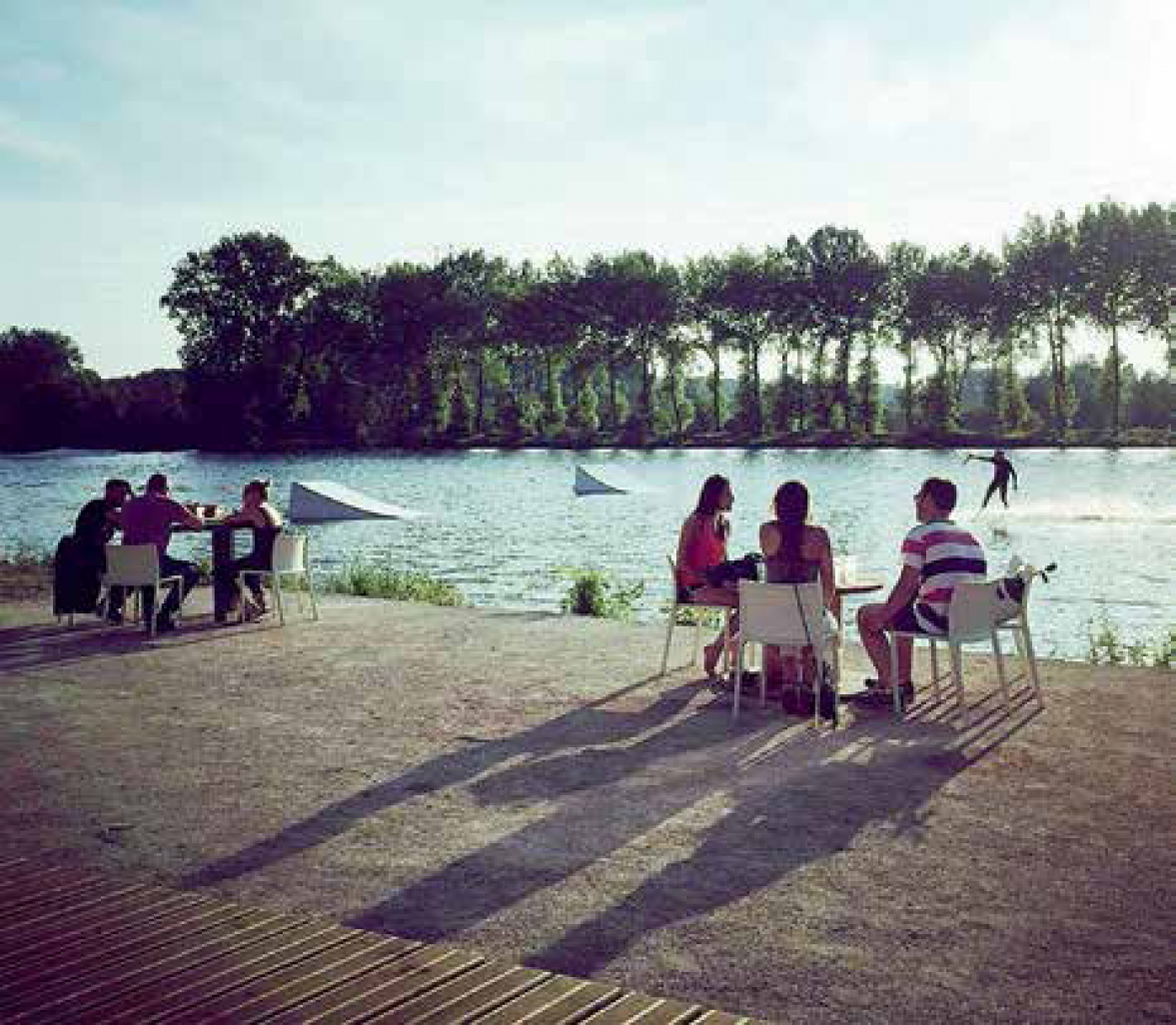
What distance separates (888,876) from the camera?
4902 millimetres

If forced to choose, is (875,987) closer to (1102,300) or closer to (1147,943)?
(1147,943)

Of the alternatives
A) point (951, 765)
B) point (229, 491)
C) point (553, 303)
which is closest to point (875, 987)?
point (951, 765)

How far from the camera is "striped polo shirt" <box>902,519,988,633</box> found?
7793mm

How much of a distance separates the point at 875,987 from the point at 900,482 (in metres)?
49.8

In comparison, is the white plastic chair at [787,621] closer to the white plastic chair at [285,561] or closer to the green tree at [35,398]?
the white plastic chair at [285,561]

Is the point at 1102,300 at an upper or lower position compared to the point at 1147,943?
upper

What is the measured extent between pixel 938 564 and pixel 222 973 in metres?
5.41

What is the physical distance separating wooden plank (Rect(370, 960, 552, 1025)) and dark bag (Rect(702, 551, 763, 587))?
15.5ft

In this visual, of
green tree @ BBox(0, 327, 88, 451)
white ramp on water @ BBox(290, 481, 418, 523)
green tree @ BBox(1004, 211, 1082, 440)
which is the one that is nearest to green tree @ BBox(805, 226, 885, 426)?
green tree @ BBox(1004, 211, 1082, 440)

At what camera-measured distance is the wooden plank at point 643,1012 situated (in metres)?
3.52

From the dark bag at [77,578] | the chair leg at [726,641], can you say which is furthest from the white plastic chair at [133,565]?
the chair leg at [726,641]

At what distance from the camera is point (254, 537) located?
11.7 m

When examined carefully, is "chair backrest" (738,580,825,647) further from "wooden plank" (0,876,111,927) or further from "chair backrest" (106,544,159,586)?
"chair backrest" (106,544,159,586)

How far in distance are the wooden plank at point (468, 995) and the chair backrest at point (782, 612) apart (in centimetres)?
401
